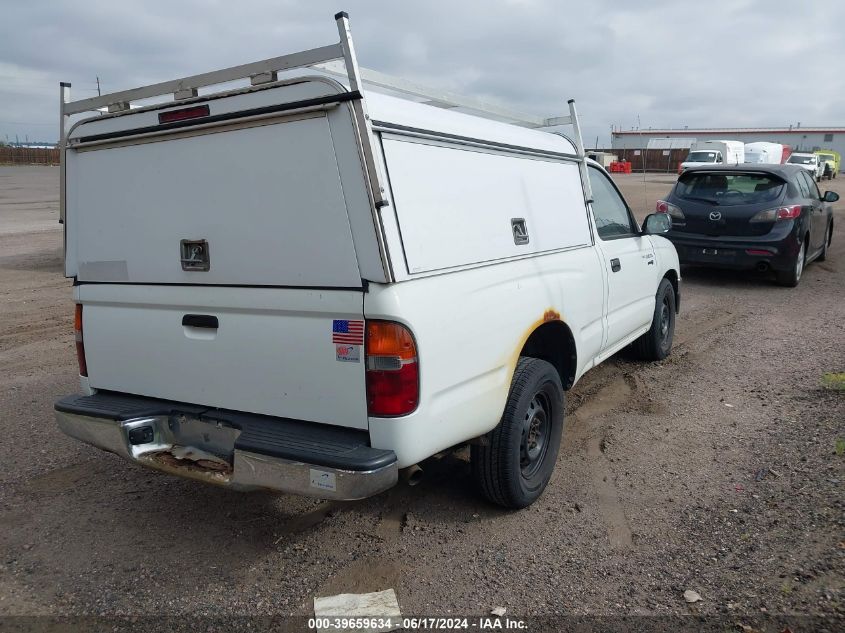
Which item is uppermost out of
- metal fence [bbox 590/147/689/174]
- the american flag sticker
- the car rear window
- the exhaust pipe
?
metal fence [bbox 590/147/689/174]

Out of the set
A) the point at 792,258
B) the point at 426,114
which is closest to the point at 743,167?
the point at 792,258

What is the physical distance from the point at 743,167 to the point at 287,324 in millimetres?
8942

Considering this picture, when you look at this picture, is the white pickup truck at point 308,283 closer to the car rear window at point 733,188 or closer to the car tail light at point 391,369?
the car tail light at point 391,369

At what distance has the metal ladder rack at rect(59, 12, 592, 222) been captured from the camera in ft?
8.64

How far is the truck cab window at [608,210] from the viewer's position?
497 centimetres

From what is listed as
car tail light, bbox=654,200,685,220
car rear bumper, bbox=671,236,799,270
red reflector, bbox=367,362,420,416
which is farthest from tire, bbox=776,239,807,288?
red reflector, bbox=367,362,420,416

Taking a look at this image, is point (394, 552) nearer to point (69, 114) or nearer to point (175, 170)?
point (175, 170)

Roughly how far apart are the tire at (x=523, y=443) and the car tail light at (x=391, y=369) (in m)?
0.78

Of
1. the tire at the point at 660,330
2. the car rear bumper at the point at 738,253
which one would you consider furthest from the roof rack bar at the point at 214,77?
the car rear bumper at the point at 738,253

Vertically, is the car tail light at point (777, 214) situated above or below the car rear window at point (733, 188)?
below

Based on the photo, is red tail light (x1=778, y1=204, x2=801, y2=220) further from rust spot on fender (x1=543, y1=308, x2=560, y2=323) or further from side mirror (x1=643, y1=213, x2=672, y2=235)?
rust spot on fender (x1=543, y1=308, x2=560, y2=323)

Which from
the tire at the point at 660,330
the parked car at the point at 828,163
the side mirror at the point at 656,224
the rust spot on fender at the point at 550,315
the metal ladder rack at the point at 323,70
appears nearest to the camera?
the metal ladder rack at the point at 323,70

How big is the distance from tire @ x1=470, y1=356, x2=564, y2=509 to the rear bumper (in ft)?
2.74

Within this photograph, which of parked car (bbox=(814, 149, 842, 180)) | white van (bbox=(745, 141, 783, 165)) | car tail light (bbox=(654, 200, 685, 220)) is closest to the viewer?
car tail light (bbox=(654, 200, 685, 220))
